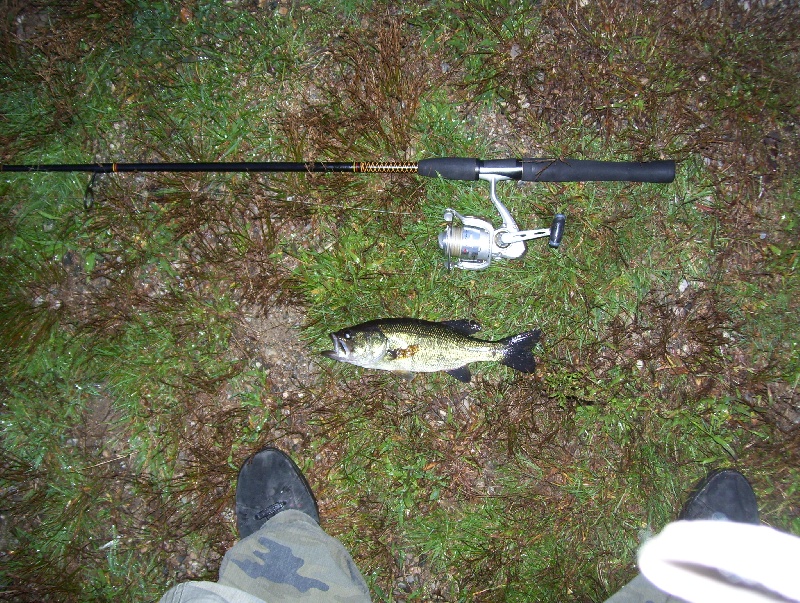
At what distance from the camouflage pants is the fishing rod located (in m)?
2.18

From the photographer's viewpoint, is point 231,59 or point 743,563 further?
point 231,59

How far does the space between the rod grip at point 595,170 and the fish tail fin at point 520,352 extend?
108 cm

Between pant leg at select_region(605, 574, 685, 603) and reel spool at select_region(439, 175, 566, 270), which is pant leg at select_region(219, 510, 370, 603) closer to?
pant leg at select_region(605, 574, 685, 603)

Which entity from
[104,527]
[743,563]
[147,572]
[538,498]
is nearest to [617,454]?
[538,498]

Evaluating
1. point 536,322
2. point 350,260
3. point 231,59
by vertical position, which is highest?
point 231,59

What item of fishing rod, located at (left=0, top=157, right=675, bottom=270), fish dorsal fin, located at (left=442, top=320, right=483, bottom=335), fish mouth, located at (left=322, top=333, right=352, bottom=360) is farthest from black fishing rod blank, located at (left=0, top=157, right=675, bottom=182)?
fish mouth, located at (left=322, top=333, right=352, bottom=360)

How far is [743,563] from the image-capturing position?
11.0 ft

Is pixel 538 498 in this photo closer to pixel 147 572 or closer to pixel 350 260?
pixel 350 260

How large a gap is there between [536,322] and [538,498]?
1.29 m

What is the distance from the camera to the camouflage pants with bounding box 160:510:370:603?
303 cm

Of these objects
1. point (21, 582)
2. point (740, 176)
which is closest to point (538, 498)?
point (740, 176)

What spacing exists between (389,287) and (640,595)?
8.97ft

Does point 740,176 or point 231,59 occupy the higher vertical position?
point 231,59

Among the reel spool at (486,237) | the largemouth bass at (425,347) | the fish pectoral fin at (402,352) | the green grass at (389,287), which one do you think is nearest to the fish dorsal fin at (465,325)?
the largemouth bass at (425,347)
